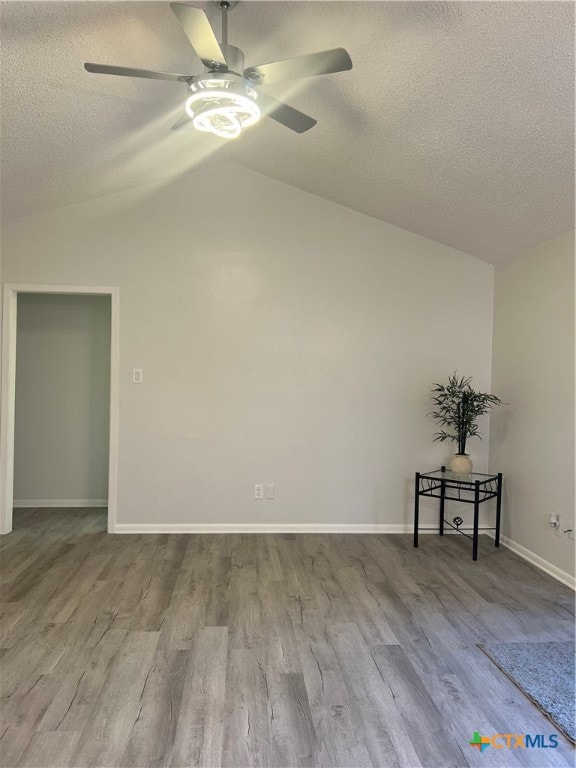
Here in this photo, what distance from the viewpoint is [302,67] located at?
2006mm

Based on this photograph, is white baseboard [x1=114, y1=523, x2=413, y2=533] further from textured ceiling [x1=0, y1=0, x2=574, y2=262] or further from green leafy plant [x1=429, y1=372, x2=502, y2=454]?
textured ceiling [x1=0, y1=0, x2=574, y2=262]

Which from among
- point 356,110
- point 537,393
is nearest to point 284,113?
point 356,110

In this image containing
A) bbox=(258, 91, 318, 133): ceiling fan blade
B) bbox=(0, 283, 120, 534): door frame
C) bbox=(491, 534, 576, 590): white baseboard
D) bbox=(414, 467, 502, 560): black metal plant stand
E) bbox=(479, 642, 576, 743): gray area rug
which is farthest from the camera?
bbox=(0, 283, 120, 534): door frame

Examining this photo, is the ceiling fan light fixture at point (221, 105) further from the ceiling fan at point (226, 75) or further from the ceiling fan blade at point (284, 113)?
the ceiling fan blade at point (284, 113)

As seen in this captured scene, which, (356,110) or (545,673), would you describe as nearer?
(545,673)

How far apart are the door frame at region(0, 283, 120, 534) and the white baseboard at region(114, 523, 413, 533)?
25 centimetres

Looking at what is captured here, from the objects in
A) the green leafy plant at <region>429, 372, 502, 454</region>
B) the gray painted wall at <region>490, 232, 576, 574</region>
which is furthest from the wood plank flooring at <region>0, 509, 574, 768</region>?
the green leafy plant at <region>429, 372, 502, 454</region>

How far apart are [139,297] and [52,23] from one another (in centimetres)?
239

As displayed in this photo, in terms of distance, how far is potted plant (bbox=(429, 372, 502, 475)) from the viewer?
422 centimetres

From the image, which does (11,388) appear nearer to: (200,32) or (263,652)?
(263,652)

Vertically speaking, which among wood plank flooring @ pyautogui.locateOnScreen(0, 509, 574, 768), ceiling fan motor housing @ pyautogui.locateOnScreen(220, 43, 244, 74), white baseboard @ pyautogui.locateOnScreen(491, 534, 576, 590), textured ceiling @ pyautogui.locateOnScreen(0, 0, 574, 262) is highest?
textured ceiling @ pyautogui.locateOnScreen(0, 0, 574, 262)

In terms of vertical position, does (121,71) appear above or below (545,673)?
above

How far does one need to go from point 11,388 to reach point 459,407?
366cm

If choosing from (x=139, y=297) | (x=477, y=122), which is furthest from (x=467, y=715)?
(x=139, y=297)
